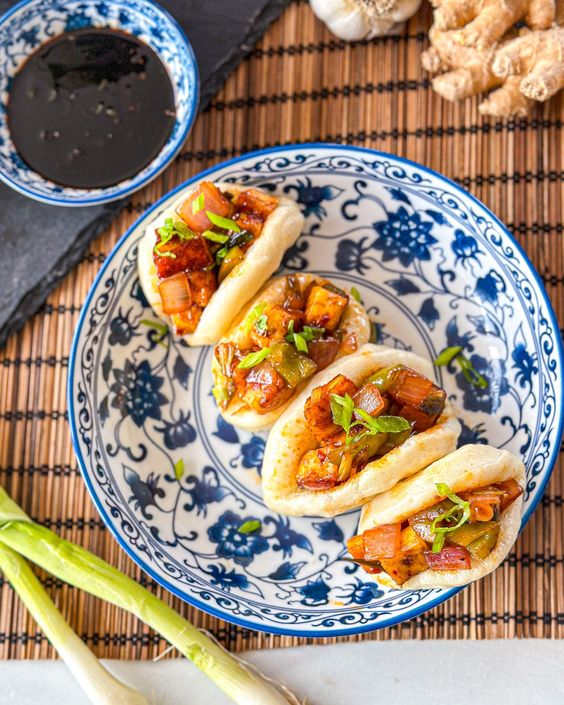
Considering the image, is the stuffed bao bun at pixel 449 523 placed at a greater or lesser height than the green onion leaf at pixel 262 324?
lesser

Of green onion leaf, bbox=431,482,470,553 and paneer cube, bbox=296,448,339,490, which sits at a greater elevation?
paneer cube, bbox=296,448,339,490

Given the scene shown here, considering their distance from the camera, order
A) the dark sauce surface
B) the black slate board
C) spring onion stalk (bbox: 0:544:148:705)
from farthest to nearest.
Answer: the black slate board → the dark sauce surface → spring onion stalk (bbox: 0:544:148:705)

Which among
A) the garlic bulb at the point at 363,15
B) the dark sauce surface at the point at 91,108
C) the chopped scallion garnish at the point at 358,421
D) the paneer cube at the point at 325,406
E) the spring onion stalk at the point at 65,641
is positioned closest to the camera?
the chopped scallion garnish at the point at 358,421

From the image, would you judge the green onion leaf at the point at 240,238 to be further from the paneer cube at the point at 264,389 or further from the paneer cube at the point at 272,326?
the paneer cube at the point at 264,389

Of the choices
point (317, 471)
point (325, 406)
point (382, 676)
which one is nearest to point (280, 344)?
point (325, 406)

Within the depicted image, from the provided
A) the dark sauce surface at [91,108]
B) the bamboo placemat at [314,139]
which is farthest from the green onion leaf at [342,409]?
the dark sauce surface at [91,108]

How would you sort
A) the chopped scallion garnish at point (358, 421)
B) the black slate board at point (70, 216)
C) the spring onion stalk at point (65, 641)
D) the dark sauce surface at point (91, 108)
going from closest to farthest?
1. the chopped scallion garnish at point (358, 421)
2. the spring onion stalk at point (65, 641)
3. the dark sauce surface at point (91, 108)
4. the black slate board at point (70, 216)

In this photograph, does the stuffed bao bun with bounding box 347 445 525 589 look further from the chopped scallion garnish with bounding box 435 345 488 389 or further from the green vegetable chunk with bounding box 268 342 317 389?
the green vegetable chunk with bounding box 268 342 317 389

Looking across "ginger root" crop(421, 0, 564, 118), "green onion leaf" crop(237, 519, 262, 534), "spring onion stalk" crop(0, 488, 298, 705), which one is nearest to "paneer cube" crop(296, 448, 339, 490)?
"green onion leaf" crop(237, 519, 262, 534)
